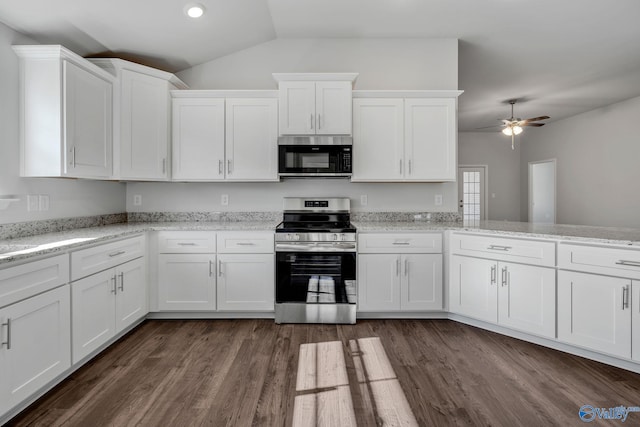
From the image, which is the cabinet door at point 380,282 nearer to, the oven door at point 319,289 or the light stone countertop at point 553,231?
the oven door at point 319,289

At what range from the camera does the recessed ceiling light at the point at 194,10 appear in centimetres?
268

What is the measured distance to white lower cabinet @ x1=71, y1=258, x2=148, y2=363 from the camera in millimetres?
2043

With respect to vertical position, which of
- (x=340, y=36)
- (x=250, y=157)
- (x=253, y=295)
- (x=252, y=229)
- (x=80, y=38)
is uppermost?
(x=340, y=36)

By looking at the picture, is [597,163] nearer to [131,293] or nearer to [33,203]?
[131,293]

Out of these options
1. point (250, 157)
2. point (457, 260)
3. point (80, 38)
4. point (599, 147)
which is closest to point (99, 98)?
point (80, 38)

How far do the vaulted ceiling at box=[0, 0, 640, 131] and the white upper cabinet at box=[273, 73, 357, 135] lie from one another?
64cm

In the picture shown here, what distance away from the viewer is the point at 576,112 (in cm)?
646

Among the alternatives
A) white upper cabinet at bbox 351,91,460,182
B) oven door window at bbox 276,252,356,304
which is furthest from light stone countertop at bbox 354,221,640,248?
white upper cabinet at bbox 351,91,460,182

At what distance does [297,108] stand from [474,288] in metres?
2.20

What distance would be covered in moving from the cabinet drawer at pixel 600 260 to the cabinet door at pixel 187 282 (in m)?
2.70

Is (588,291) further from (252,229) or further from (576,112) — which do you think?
(576,112)

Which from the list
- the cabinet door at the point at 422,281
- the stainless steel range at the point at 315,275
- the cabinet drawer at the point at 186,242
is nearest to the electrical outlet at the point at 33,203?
the cabinet drawer at the point at 186,242

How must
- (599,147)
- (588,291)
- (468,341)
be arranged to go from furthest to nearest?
1. (599,147)
2. (468,341)
3. (588,291)

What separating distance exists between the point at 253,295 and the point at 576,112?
708 cm
